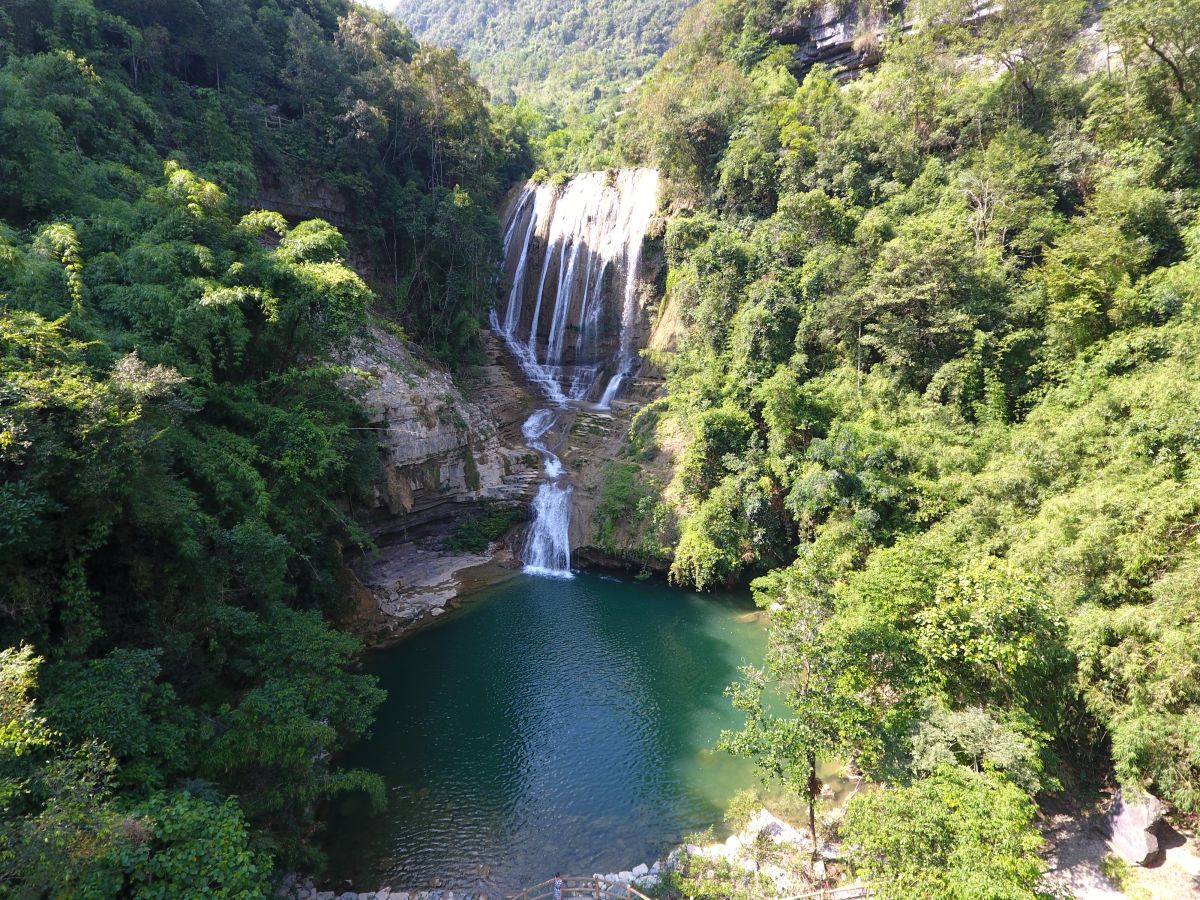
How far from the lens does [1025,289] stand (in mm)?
16266

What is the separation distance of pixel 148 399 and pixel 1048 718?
1640cm

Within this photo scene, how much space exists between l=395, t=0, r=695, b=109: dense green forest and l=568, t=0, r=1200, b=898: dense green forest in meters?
58.0

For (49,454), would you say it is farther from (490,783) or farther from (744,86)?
(744,86)

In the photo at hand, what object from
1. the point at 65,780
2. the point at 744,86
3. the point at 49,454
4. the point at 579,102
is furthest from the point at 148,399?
the point at 579,102

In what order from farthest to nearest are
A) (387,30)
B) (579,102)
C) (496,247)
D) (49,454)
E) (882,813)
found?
(579,102) < (387,30) < (496,247) < (882,813) < (49,454)

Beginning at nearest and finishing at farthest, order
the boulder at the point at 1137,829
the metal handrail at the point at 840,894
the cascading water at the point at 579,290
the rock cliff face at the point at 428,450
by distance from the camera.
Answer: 1. the metal handrail at the point at 840,894
2. the boulder at the point at 1137,829
3. the rock cliff face at the point at 428,450
4. the cascading water at the point at 579,290

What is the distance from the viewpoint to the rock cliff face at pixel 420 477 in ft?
64.4

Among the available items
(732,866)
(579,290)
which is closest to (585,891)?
(732,866)

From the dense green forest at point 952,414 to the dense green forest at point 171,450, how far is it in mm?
8017

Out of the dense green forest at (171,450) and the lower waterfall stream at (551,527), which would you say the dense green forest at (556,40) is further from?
the lower waterfall stream at (551,527)

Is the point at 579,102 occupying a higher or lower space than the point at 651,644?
higher

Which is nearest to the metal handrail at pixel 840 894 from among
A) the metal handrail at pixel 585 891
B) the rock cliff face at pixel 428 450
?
the metal handrail at pixel 585 891

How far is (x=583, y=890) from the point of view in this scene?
9547 mm

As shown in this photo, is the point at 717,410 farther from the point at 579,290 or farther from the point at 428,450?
the point at 579,290
